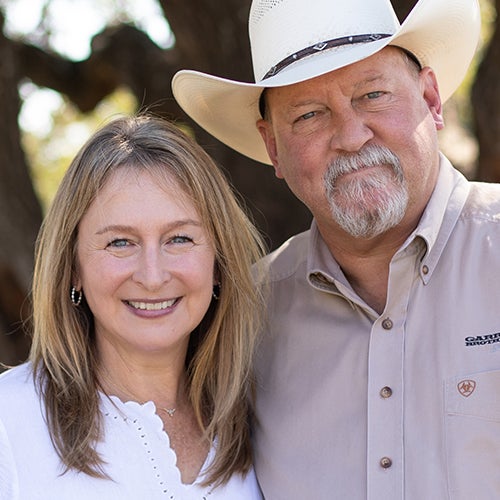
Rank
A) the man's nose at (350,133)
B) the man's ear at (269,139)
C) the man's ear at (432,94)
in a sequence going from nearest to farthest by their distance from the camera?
the man's nose at (350,133) → the man's ear at (432,94) → the man's ear at (269,139)

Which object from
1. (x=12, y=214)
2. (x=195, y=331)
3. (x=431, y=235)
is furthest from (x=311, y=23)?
(x=12, y=214)

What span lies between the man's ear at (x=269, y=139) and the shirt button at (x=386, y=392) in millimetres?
840

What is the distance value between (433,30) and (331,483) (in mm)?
1481

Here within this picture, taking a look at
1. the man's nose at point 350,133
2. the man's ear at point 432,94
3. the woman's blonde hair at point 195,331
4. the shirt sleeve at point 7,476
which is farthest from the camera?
the man's ear at point 432,94

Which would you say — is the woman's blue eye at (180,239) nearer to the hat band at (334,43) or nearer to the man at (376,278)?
the man at (376,278)

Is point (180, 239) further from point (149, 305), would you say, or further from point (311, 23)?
point (311, 23)

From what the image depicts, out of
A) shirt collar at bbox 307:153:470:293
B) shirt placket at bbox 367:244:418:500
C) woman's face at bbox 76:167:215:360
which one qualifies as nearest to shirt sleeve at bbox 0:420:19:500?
woman's face at bbox 76:167:215:360

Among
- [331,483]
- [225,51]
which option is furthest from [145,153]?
[225,51]

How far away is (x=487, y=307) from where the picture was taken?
110 inches

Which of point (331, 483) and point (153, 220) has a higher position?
point (153, 220)

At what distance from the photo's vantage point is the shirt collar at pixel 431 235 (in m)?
2.90

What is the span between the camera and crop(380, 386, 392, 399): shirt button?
2.80 m

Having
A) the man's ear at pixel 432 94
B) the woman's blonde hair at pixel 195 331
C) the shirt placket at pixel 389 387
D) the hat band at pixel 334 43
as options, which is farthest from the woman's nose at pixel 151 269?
the man's ear at pixel 432 94

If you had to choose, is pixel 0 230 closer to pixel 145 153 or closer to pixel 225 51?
pixel 225 51
